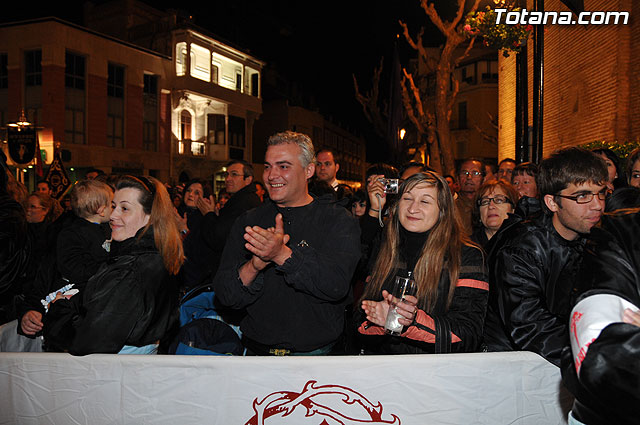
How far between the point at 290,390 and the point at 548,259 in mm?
1531

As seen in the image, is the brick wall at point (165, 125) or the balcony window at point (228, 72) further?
the balcony window at point (228, 72)

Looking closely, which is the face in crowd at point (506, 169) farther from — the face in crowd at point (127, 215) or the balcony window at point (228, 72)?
the balcony window at point (228, 72)

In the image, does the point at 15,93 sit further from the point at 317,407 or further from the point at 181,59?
the point at 317,407

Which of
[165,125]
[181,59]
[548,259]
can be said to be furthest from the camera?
[181,59]

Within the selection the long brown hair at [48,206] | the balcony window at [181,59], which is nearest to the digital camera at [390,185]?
the long brown hair at [48,206]

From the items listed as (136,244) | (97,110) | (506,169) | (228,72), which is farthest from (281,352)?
(228,72)

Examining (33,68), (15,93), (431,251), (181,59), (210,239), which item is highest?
(181,59)

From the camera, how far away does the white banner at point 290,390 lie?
2230mm

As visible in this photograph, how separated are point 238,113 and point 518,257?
92.9 ft

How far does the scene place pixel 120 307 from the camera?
93.8 inches

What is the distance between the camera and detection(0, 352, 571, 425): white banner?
2230 millimetres

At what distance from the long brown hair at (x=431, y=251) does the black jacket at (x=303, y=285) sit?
198 millimetres

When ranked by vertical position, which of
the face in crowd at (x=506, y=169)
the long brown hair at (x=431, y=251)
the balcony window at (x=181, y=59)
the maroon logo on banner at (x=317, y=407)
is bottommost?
the maroon logo on banner at (x=317, y=407)

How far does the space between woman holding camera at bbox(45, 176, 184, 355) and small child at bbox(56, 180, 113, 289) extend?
68 cm
